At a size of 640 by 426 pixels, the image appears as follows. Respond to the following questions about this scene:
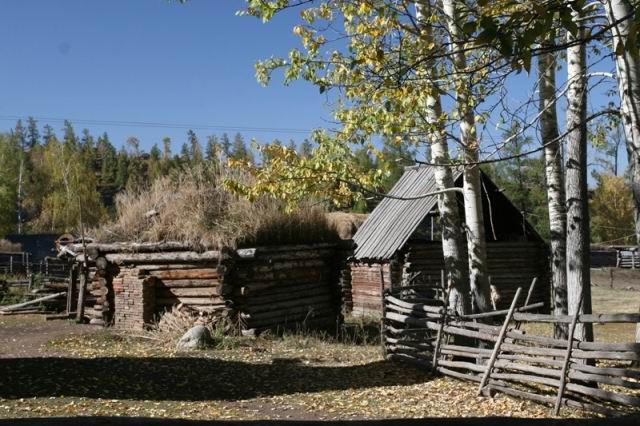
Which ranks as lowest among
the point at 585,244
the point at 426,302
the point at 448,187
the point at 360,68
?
the point at 426,302

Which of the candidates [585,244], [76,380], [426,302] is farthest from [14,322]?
[585,244]

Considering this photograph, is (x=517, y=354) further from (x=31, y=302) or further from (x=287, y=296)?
(x=31, y=302)

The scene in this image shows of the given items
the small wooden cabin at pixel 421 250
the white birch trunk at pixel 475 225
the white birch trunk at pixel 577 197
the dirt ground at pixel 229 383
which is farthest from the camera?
the small wooden cabin at pixel 421 250

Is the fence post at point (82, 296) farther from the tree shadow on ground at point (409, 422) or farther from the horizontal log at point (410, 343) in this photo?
the tree shadow on ground at point (409, 422)

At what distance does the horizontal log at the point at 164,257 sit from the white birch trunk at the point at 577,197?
23.9ft

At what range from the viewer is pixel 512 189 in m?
47.1

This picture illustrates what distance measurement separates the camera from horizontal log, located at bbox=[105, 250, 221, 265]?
1417cm

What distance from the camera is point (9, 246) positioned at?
169ft

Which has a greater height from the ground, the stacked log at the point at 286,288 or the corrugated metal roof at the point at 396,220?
the corrugated metal roof at the point at 396,220

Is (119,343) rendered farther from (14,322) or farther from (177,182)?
(14,322)

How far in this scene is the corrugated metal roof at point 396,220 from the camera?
22.5 metres

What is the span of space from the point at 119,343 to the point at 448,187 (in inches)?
A: 294

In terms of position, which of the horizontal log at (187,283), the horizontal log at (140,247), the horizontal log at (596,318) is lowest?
the horizontal log at (596,318)

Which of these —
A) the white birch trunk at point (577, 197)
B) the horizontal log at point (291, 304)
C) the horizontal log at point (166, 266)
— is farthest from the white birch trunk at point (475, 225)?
the horizontal log at point (166, 266)
